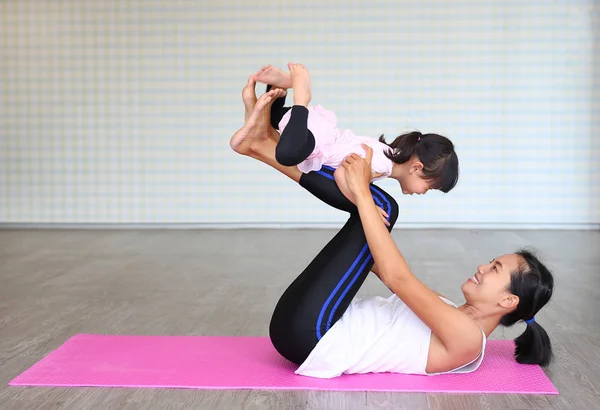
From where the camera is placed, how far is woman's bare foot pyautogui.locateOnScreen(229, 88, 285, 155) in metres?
2.44

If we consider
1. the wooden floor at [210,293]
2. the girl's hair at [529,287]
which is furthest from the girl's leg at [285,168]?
the wooden floor at [210,293]

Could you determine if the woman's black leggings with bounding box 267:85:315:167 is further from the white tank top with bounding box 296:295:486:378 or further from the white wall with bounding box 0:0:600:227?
the white wall with bounding box 0:0:600:227

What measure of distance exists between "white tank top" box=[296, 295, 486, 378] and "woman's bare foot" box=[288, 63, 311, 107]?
70cm

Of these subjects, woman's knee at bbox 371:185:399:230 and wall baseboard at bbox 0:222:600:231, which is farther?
wall baseboard at bbox 0:222:600:231

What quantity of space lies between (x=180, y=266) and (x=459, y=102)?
314 centimetres

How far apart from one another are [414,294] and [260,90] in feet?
15.0

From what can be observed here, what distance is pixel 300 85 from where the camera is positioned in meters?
2.38

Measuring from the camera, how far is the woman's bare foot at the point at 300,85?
2.35 meters

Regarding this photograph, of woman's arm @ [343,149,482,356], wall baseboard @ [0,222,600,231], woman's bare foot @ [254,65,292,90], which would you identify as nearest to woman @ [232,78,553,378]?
woman's arm @ [343,149,482,356]

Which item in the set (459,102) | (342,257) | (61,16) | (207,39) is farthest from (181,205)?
(342,257)

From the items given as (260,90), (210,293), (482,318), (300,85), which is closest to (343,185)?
(300,85)

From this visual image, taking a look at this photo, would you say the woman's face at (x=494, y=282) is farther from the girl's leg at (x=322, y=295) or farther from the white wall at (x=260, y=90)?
the white wall at (x=260, y=90)

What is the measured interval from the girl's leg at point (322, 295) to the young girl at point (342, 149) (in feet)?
0.60

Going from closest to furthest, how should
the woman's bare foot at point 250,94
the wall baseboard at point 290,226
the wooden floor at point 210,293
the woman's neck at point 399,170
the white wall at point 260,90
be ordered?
1. the wooden floor at point 210,293
2. the woman's neck at point 399,170
3. the woman's bare foot at point 250,94
4. the white wall at point 260,90
5. the wall baseboard at point 290,226
